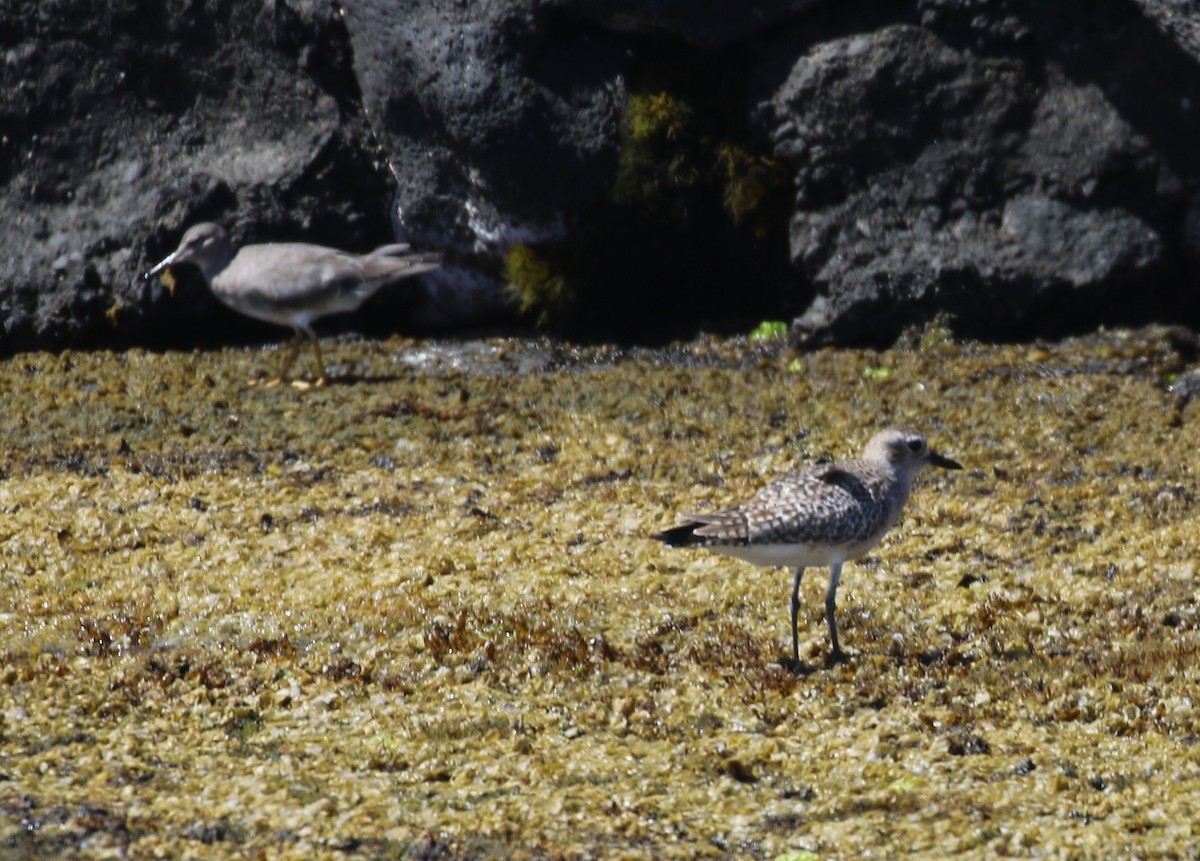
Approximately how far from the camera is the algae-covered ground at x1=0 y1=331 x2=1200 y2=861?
6.59m

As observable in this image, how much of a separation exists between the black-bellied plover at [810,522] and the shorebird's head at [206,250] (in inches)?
264

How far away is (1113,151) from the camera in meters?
12.6

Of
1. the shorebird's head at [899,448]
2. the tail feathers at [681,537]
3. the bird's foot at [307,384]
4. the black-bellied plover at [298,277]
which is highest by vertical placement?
the black-bellied plover at [298,277]

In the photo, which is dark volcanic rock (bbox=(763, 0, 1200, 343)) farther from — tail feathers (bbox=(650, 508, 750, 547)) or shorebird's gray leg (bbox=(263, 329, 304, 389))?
tail feathers (bbox=(650, 508, 750, 547))

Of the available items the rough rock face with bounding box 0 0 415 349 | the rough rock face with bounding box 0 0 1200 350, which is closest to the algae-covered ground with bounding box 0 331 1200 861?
the rough rock face with bounding box 0 0 1200 350

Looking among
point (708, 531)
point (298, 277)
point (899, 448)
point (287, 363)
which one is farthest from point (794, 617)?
point (298, 277)

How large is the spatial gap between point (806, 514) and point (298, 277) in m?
6.26

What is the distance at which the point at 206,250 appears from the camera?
13523 millimetres

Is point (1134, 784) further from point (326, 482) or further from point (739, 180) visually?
point (739, 180)

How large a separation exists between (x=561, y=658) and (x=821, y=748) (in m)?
1.44

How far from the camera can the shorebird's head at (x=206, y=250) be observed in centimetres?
1350

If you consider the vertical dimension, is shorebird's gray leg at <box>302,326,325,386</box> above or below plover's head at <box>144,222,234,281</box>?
below

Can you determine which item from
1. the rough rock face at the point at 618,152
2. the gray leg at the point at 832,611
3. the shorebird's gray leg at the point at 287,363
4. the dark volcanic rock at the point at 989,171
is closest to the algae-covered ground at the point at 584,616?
the gray leg at the point at 832,611

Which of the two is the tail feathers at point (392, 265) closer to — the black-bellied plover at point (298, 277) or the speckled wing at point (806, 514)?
the black-bellied plover at point (298, 277)
